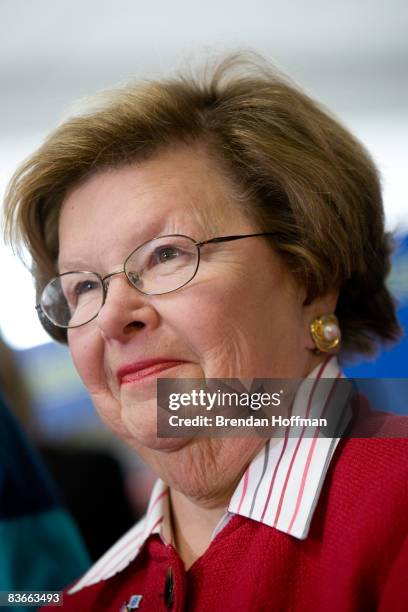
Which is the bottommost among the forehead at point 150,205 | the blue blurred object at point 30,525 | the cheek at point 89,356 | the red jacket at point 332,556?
the blue blurred object at point 30,525

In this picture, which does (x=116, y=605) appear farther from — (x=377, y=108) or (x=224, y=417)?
(x=377, y=108)

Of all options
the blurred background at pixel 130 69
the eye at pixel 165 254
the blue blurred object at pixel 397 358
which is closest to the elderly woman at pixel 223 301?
the eye at pixel 165 254

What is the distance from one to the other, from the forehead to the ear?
0.23 m

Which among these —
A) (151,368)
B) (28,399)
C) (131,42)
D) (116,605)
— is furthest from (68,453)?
(131,42)

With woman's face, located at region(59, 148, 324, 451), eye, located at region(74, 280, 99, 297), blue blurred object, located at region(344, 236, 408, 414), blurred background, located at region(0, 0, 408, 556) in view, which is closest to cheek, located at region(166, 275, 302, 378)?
woman's face, located at region(59, 148, 324, 451)

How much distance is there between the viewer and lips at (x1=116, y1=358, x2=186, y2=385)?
1089 mm

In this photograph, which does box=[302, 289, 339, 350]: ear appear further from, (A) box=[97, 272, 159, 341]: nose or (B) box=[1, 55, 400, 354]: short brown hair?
(A) box=[97, 272, 159, 341]: nose

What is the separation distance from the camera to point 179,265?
1.11 m

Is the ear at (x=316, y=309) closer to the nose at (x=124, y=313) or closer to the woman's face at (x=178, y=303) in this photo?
the woman's face at (x=178, y=303)

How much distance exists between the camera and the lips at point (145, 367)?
1089mm

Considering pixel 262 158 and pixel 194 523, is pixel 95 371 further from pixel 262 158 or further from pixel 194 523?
pixel 262 158

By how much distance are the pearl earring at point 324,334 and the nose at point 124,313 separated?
1.02 feet

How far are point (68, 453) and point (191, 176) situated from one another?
151 cm

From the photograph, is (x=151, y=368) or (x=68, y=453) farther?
(x=68, y=453)
